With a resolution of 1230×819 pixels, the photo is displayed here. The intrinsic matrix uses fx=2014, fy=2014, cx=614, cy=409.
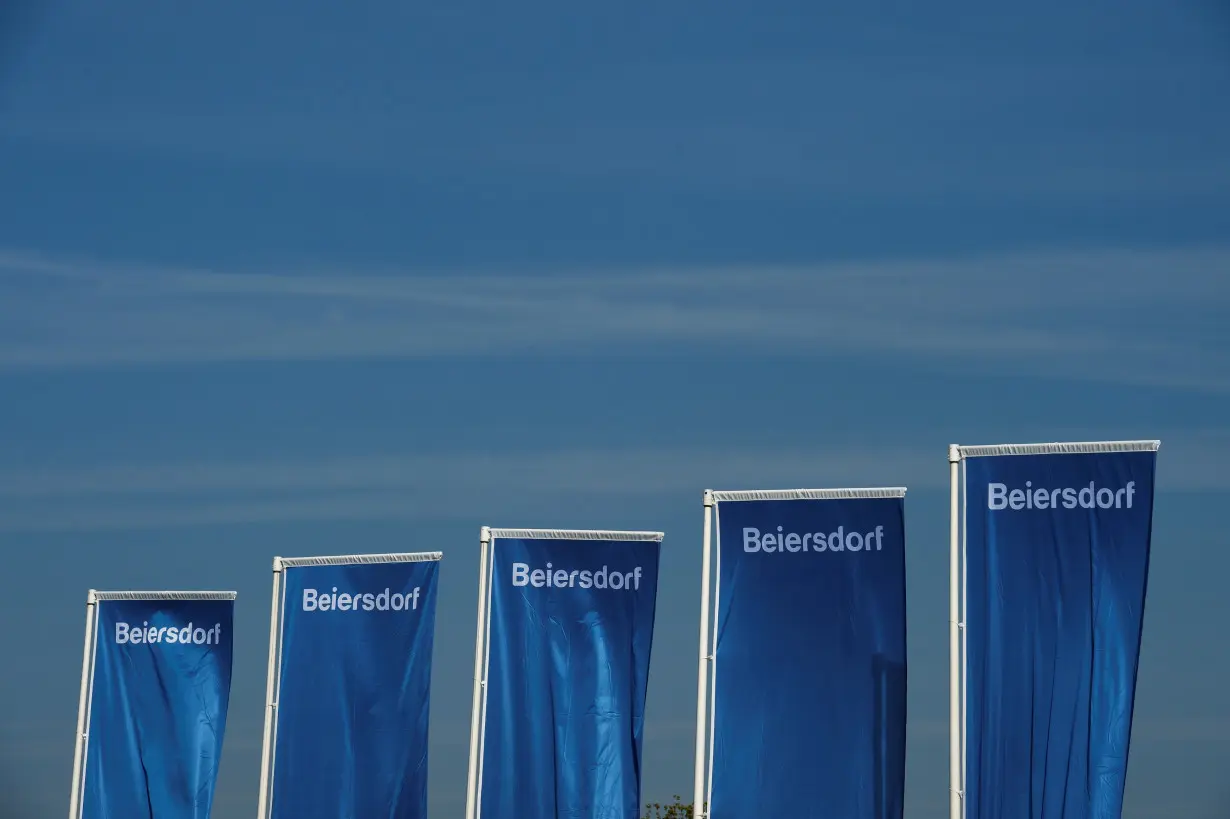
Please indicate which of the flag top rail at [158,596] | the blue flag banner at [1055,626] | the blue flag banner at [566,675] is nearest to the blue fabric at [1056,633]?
the blue flag banner at [1055,626]

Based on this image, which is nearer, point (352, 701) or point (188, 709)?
point (352, 701)

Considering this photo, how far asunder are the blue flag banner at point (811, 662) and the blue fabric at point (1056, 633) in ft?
4.41

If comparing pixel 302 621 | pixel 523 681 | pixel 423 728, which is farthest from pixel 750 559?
pixel 302 621

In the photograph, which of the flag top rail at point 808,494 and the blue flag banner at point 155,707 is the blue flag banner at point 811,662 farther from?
the blue flag banner at point 155,707

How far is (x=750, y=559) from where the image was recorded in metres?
30.4

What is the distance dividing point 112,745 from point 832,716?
15416 mm

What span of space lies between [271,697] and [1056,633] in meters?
14.8

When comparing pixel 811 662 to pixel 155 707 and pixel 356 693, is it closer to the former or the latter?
pixel 356 693

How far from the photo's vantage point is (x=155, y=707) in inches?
1479

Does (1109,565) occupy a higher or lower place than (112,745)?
higher

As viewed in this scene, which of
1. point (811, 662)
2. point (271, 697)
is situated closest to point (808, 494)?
point (811, 662)

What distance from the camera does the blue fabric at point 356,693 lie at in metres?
33.9

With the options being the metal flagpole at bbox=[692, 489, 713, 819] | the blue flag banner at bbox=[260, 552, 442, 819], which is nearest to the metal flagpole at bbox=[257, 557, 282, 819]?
the blue flag banner at bbox=[260, 552, 442, 819]

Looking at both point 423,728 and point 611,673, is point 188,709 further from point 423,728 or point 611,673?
point 611,673
